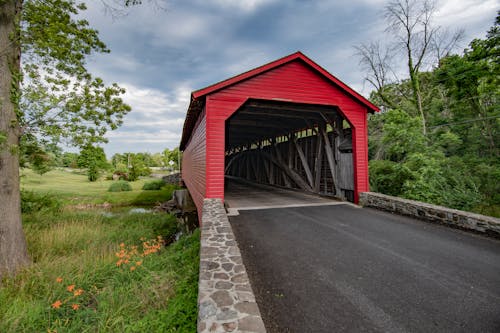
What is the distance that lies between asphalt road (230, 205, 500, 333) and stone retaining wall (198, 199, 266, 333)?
1.26ft

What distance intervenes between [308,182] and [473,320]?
352 inches

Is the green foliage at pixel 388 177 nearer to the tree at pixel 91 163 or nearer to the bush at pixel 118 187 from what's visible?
the bush at pixel 118 187

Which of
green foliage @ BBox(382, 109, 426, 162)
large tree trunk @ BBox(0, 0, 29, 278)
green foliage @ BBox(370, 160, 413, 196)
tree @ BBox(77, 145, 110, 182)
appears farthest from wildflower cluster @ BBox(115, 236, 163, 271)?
tree @ BBox(77, 145, 110, 182)

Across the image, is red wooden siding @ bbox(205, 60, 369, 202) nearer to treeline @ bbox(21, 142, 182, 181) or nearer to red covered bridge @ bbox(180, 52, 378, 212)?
red covered bridge @ bbox(180, 52, 378, 212)

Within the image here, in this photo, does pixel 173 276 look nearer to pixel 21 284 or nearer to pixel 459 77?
pixel 21 284

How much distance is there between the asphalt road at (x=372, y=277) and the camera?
6.88 feet

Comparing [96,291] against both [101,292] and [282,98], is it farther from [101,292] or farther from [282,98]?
[282,98]

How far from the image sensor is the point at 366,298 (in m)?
2.43

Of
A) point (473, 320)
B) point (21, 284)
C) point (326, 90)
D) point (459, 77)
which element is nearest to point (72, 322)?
point (21, 284)

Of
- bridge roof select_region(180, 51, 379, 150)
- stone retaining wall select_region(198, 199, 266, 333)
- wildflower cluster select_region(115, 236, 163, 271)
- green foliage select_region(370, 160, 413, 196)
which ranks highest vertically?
bridge roof select_region(180, 51, 379, 150)

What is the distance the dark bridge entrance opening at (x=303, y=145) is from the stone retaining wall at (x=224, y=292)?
562cm

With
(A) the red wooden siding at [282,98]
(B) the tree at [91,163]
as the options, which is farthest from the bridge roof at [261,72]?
(B) the tree at [91,163]

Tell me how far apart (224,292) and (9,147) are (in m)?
5.13

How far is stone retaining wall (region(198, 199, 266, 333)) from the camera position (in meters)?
1.64
